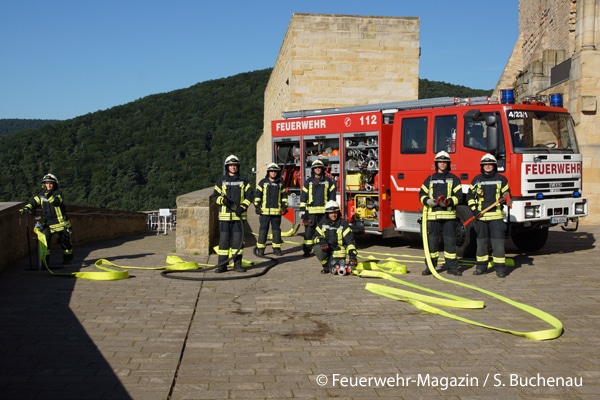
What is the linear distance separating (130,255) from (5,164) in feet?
244

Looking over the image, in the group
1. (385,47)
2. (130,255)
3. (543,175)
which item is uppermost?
(385,47)

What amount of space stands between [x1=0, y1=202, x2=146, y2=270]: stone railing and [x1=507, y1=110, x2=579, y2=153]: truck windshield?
7906 mm

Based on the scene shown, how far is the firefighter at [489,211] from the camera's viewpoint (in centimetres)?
961

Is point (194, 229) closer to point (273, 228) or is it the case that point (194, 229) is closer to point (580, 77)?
point (273, 228)

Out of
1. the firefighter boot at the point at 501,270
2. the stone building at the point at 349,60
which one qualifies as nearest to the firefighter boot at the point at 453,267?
the firefighter boot at the point at 501,270

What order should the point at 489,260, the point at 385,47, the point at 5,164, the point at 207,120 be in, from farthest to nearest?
the point at 207,120
the point at 5,164
the point at 385,47
the point at 489,260

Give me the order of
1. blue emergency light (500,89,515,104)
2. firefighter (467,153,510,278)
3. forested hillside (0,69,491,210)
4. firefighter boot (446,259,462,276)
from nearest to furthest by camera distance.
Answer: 1. firefighter (467,153,510,278)
2. firefighter boot (446,259,462,276)
3. blue emergency light (500,89,515,104)
4. forested hillside (0,69,491,210)

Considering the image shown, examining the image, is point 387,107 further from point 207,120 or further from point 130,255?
point 207,120

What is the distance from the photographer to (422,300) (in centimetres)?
771

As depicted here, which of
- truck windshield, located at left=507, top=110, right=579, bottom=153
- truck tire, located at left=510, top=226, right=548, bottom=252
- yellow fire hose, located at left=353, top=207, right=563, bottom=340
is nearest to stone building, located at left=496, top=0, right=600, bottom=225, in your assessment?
truck tire, located at left=510, top=226, right=548, bottom=252

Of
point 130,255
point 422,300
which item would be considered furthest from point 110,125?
point 422,300

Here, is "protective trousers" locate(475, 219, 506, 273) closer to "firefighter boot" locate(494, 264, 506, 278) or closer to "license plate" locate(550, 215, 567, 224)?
"firefighter boot" locate(494, 264, 506, 278)

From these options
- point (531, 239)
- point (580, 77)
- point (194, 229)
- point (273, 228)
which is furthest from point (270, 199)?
point (580, 77)

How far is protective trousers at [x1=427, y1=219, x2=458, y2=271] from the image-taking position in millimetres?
9805
